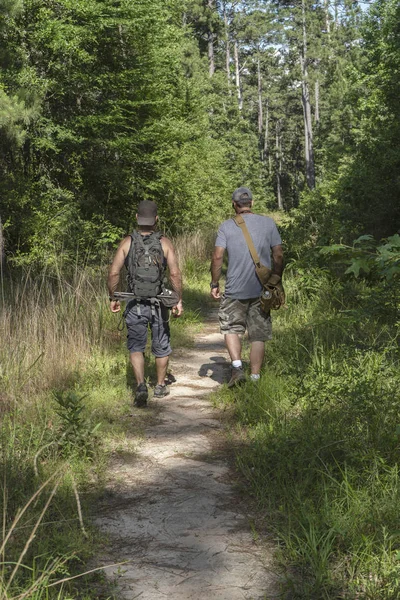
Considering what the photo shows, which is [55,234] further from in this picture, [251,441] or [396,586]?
[396,586]

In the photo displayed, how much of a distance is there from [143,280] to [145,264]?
Answer: 0.45 feet

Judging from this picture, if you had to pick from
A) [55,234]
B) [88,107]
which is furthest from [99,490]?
[88,107]

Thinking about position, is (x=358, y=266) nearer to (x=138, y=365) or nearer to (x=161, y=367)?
(x=138, y=365)

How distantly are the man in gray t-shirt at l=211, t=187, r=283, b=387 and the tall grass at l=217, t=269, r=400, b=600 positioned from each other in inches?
11.1

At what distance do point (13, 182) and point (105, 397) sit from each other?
11.8m

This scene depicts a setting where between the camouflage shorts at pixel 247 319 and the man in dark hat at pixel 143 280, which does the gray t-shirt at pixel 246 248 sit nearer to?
the camouflage shorts at pixel 247 319

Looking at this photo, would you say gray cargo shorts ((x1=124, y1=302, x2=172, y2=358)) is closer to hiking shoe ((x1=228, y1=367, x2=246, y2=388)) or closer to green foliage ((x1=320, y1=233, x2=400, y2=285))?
hiking shoe ((x1=228, y1=367, x2=246, y2=388))

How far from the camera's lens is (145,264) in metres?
5.50

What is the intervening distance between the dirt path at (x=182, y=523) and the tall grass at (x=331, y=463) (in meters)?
0.17

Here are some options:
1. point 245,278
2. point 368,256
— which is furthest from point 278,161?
point 368,256

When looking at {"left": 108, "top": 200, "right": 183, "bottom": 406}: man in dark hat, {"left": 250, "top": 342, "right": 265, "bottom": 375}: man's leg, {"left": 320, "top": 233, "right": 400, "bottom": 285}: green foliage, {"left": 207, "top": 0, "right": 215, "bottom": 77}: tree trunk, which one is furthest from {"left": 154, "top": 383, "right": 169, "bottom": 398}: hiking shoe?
{"left": 207, "top": 0, "right": 215, "bottom": 77}: tree trunk

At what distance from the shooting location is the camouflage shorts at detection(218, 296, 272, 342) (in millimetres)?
5816

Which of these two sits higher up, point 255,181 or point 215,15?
point 215,15

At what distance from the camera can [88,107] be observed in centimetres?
1717
